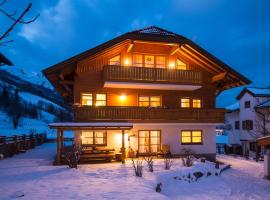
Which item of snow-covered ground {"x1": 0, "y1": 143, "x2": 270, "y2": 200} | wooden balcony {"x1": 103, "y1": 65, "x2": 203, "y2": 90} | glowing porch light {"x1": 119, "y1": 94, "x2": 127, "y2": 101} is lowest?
snow-covered ground {"x1": 0, "y1": 143, "x2": 270, "y2": 200}

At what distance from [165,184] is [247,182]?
5764 millimetres

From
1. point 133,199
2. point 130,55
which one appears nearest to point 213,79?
point 130,55

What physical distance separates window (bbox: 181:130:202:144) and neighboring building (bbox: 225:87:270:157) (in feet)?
→ 40.3

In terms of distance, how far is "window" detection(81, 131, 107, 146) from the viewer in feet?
71.9

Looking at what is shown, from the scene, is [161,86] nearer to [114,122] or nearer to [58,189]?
[114,122]

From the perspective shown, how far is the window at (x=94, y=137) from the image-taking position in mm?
21922

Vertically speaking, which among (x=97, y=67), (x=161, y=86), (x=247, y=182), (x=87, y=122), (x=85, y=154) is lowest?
(x=247, y=182)

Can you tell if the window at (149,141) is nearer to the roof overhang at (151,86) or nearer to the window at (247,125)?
the roof overhang at (151,86)

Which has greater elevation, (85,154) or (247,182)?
(85,154)

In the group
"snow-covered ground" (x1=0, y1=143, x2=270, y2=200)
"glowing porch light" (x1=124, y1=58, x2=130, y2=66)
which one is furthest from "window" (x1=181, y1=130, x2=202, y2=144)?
"glowing porch light" (x1=124, y1=58, x2=130, y2=66)

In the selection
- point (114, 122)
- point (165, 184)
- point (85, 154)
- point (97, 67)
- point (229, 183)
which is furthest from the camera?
point (97, 67)

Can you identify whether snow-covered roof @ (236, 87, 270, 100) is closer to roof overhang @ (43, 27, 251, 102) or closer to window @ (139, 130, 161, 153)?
roof overhang @ (43, 27, 251, 102)

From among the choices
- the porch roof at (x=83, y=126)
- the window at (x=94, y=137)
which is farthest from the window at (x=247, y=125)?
the porch roof at (x=83, y=126)

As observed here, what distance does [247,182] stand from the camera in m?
17.0
